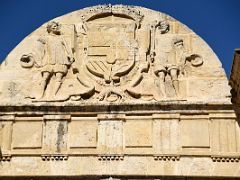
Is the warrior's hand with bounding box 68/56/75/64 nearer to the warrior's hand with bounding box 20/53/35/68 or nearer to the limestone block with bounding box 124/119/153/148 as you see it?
the warrior's hand with bounding box 20/53/35/68

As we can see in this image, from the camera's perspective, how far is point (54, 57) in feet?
45.6

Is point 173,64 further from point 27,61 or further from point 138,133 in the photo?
point 27,61

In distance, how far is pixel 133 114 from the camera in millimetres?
13180

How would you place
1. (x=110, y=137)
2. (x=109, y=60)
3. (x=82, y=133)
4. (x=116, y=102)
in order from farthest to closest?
(x=109, y=60), (x=116, y=102), (x=82, y=133), (x=110, y=137)

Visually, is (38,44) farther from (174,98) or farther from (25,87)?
(174,98)

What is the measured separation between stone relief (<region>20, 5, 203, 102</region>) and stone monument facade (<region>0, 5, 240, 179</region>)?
17 millimetres

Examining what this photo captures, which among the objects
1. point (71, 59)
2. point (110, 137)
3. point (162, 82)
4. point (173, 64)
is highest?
point (71, 59)

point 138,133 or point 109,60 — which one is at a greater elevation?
point 109,60

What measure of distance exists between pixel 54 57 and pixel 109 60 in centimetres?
94

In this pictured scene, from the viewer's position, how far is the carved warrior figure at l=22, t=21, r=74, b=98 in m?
13.7

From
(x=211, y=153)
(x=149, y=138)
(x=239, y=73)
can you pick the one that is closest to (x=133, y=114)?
(x=149, y=138)

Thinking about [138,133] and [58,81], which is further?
[58,81]

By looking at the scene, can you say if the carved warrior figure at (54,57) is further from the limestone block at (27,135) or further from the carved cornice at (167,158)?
the carved cornice at (167,158)

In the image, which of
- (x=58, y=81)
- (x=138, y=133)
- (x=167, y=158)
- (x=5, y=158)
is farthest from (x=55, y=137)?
(x=167, y=158)
